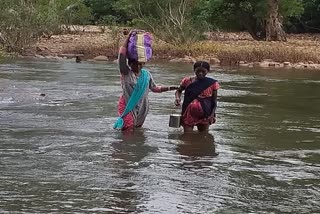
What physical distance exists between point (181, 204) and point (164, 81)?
12659mm

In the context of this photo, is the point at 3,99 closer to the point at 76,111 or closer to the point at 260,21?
the point at 76,111

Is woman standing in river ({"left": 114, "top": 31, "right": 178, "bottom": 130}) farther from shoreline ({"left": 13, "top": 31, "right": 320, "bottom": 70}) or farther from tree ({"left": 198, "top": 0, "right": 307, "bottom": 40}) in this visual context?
tree ({"left": 198, "top": 0, "right": 307, "bottom": 40})

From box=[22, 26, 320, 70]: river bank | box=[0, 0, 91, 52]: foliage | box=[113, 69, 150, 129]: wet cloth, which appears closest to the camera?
box=[113, 69, 150, 129]: wet cloth

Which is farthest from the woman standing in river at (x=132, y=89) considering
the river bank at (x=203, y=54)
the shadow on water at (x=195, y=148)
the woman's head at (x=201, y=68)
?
the river bank at (x=203, y=54)

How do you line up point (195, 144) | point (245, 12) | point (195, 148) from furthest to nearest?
point (245, 12)
point (195, 144)
point (195, 148)

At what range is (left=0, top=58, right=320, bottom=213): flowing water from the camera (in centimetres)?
653

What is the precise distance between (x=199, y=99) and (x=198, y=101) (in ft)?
0.10

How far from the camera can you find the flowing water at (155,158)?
6531 mm

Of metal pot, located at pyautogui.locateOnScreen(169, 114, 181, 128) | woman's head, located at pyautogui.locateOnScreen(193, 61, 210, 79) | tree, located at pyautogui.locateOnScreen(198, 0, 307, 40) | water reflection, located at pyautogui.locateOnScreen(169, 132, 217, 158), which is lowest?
water reflection, located at pyautogui.locateOnScreen(169, 132, 217, 158)

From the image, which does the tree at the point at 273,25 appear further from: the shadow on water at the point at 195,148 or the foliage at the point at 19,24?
the shadow on water at the point at 195,148

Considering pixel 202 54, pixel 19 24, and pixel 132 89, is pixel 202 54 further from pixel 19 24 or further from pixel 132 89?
pixel 132 89

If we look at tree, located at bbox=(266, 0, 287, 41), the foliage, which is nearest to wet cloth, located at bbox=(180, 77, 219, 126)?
the foliage

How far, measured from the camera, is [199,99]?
10477 millimetres

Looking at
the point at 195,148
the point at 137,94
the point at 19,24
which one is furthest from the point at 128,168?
the point at 19,24
